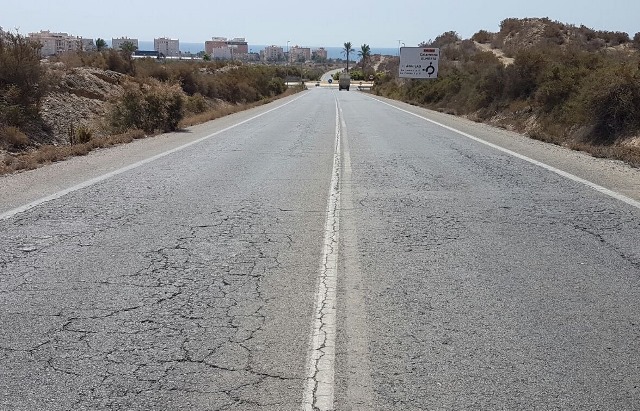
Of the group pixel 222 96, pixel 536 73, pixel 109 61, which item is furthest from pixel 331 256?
pixel 222 96

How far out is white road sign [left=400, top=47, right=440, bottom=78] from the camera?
62.9 metres

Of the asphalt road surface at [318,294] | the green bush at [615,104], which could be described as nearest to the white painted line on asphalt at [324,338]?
the asphalt road surface at [318,294]

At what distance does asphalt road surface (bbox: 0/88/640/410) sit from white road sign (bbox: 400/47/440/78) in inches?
2076

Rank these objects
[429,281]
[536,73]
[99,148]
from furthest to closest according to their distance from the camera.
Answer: [536,73] < [99,148] < [429,281]

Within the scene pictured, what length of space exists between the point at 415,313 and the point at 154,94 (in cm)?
2036

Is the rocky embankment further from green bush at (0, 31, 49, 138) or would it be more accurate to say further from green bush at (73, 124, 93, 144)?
green bush at (73, 124, 93, 144)

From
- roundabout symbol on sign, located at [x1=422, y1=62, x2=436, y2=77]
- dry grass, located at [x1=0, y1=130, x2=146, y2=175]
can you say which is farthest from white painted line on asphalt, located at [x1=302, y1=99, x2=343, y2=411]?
roundabout symbol on sign, located at [x1=422, y1=62, x2=436, y2=77]

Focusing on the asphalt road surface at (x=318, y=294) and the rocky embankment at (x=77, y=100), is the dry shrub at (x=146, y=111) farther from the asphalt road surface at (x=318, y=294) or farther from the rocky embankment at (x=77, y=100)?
the asphalt road surface at (x=318, y=294)

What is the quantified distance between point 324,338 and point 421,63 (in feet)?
200

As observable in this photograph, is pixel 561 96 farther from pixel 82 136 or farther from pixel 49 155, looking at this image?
pixel 49 155

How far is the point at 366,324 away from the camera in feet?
17.0

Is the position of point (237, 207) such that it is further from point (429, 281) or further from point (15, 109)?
point (15, 109)

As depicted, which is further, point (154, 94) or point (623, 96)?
point (154, 94)

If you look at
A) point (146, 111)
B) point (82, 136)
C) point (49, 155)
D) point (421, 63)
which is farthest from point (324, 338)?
point (421, 63)
